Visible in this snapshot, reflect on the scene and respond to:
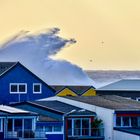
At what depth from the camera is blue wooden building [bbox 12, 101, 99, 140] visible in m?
43.1

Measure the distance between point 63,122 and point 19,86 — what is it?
952 cm

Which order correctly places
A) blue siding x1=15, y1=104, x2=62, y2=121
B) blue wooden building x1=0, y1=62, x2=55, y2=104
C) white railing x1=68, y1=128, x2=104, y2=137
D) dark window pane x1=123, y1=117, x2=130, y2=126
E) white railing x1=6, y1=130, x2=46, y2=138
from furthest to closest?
blue wooden building x1=0, y1=62, x2=55, y2=104
blue siding x1=15, y1=104, x2=62, y2=121
dark window pane x1=123, y1=117, x2=130, y2=126
white railing x1=68, y1=128, x2=104, y2=137
white railing x1=6, y1=130, x2=46, y2=138

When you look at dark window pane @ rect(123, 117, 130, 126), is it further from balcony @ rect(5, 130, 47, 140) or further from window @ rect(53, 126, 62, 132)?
balcony @ rect(5, 130, 47, 140)

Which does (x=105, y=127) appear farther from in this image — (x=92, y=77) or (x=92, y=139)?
(x=92, y=77)

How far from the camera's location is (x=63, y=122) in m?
43.6

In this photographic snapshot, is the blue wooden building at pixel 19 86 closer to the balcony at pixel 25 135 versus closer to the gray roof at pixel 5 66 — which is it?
the gray roof at pixel 5 66

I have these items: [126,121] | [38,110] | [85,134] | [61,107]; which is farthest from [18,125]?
[61,107]

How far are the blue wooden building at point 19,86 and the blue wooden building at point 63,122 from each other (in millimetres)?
6679

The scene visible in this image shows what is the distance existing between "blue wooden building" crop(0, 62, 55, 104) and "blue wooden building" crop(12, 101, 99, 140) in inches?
263

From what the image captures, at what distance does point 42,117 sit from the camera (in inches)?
1726

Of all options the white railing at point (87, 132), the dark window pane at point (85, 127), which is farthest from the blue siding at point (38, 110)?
the dark window pane at point (85, 127)

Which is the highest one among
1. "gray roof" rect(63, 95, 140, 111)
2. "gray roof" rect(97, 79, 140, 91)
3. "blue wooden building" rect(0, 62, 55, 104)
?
"gray roof" rect(97, 79, 140, 91)

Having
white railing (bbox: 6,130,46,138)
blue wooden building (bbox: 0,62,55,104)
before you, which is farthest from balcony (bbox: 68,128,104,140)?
blue wooden building (bbox: 0,62,55,104)

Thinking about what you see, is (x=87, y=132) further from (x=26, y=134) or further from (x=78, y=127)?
(x=26, y=134)
